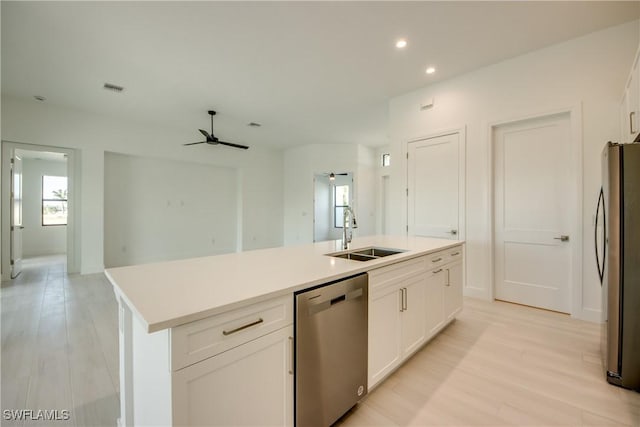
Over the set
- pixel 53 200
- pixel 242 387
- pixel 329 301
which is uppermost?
pixel 53 200

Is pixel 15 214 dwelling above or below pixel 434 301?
above

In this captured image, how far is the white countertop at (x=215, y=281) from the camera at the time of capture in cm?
92

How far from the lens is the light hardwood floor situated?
5.16ft

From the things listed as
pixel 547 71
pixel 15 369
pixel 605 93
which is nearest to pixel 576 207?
pixel 605 93

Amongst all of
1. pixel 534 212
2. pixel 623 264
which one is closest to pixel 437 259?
pixel 623 264

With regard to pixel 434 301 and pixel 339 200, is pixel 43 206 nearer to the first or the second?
pixel 339 200

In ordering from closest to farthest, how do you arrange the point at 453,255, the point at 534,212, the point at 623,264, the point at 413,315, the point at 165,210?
the point at 623,264 < the point at 413,315 < the point at 453,255 < the point at 534,212 < the point at 165,210

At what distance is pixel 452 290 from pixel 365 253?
99 cm

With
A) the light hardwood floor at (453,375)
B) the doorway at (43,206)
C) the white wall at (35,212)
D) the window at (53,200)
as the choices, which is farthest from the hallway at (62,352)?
→ the window at (53,200)

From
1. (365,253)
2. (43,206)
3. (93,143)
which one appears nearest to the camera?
(365,253)

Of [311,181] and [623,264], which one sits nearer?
[623,264]

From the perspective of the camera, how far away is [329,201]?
840 centimetres

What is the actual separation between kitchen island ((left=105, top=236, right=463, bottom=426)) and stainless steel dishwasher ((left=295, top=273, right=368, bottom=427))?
0.05 metres

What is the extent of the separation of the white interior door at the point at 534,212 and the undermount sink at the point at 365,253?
2.03m
